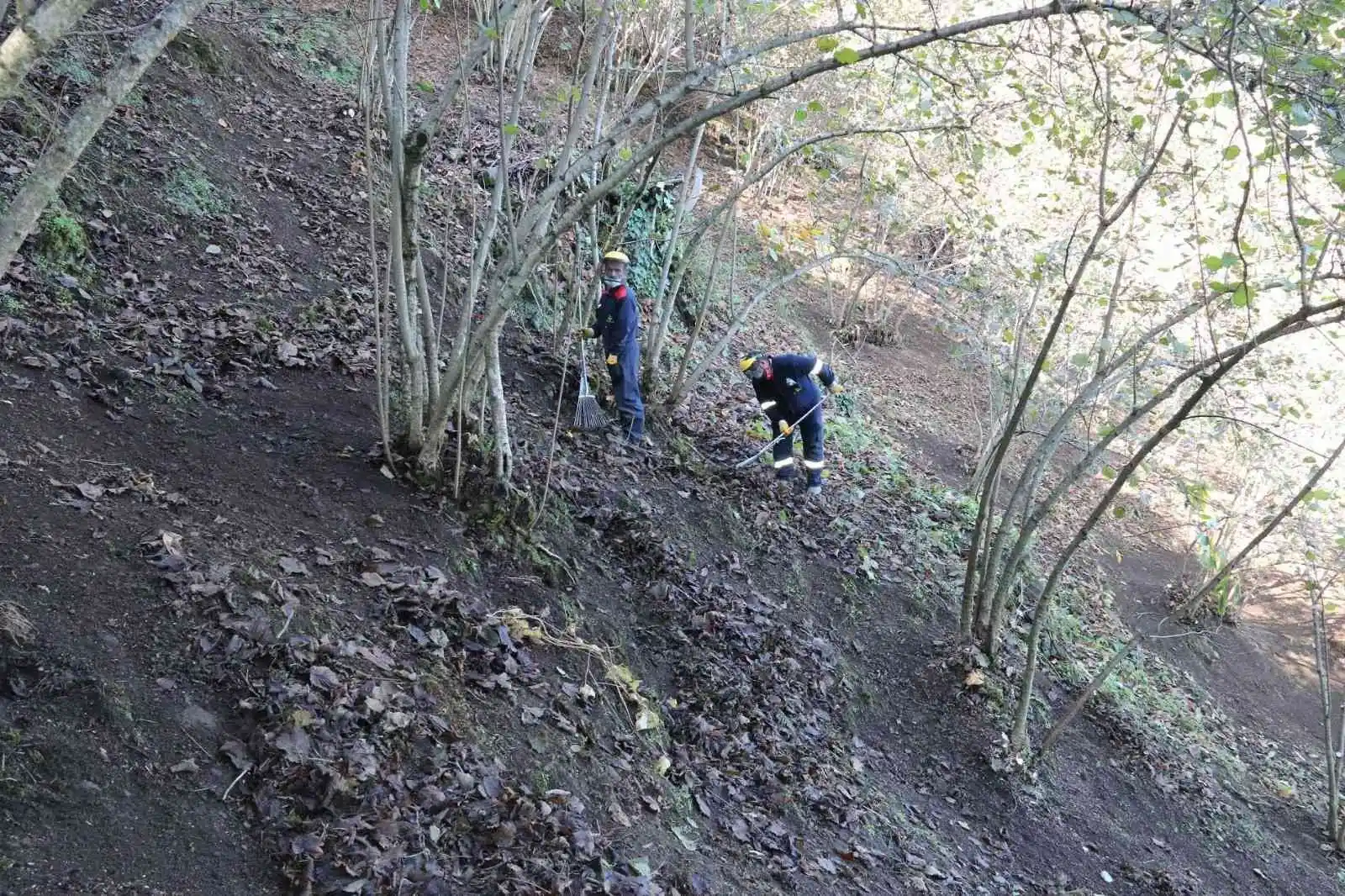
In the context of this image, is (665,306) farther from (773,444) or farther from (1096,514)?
(1096,514)

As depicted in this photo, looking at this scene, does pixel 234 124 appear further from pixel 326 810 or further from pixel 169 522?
pixel 326 810

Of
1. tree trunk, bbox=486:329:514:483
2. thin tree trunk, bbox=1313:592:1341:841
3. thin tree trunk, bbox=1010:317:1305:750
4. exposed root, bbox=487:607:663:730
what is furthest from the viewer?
thin tree trunk, bbox=1313:592:1341:841

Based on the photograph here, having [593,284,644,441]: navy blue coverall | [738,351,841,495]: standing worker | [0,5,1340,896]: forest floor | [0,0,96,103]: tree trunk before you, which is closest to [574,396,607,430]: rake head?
[0,5,1340,896]: forest floor

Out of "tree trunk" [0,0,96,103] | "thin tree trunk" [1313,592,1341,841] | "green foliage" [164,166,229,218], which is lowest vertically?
"thin tree trunk" [1313,592,1341,841]

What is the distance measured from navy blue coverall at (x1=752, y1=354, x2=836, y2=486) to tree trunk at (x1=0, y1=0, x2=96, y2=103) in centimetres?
718

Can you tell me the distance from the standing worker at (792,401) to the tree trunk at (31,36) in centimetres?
696

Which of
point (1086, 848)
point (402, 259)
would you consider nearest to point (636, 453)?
point (402, 259)

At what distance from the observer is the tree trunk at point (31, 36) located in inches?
94.8

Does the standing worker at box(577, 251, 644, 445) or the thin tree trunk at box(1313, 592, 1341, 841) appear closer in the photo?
the standing worker at box(577, 251, 644, 445)

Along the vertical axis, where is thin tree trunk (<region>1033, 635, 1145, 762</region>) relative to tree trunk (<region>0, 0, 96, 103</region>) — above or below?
below

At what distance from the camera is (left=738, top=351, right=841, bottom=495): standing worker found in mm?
9070

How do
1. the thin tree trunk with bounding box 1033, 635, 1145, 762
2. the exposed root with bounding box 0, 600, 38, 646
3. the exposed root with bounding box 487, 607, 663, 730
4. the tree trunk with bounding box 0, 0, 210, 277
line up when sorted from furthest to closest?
the thin tree trunk with bounding box 1033, 635, 1145, 762, the exposed root with bounding box 487, 607, 663, 730, the exposed root with bounding box 0, 600, 38, 646, the tree trunk with bounding box 0, 0, 210, 277

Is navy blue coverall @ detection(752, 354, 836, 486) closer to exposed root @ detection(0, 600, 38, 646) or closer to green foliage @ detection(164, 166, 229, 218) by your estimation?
green foliage @ detection(164, 166, 229, 218)

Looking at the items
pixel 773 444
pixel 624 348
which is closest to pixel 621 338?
pixel 624 348
